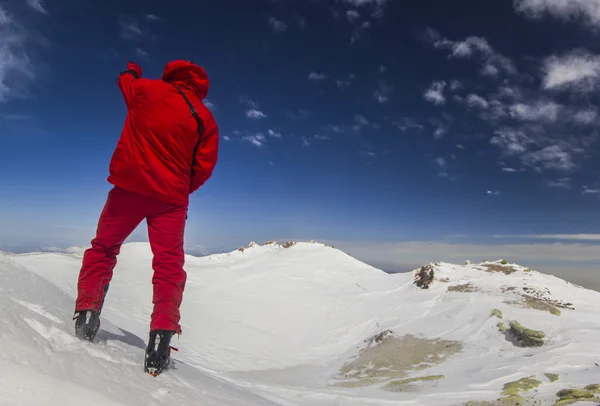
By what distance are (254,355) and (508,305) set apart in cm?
814

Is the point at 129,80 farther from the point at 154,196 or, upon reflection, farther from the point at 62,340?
the point at 62,340

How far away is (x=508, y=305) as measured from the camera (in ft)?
37.9

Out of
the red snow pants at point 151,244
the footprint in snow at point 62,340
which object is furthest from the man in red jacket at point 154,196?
the footprint in snow at point 62,340

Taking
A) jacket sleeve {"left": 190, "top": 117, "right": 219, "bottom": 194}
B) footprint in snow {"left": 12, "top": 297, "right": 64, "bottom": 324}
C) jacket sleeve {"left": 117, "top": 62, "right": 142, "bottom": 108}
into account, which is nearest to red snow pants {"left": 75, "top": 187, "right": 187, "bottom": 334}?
footprint in snow {"left": 12, "top": 297, "right": 64, "bottom": 324}

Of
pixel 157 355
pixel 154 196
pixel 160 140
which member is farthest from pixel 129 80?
pixel 157 355

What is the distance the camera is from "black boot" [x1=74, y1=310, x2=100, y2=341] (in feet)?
9.55

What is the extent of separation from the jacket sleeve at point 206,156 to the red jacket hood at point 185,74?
38cm

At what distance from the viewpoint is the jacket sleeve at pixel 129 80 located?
330cm

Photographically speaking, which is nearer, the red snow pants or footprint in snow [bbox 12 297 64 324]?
footprint in snow [bbox 12 297 64 324]

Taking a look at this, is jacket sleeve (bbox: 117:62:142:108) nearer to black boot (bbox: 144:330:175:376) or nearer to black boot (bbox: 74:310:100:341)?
black boot (bbox: 74:310:100:341)

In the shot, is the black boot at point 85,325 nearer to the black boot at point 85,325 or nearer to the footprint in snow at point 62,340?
the black boot at point 85,325

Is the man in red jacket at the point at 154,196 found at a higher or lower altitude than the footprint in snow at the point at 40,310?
higher

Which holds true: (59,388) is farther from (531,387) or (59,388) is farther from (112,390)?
(531,387)

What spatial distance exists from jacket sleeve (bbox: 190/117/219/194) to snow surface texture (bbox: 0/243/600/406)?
1626mm
